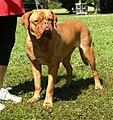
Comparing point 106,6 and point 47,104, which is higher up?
point 47,104

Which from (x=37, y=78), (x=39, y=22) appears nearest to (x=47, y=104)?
(x=37, y=78)

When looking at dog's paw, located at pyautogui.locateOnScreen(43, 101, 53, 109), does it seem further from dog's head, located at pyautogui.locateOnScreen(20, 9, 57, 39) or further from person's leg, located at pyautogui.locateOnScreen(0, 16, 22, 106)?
dog's head, located at pyautogui.locateOnScreen(20, 9, 57, 39)

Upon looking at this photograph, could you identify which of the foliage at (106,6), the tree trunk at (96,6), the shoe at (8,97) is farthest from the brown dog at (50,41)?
the foliage at (106,6)

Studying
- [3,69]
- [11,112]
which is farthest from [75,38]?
[11,112]

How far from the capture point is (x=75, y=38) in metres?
6.18

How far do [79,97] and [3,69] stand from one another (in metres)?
1.25

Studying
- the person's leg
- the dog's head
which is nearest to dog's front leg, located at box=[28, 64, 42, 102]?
the person's leg

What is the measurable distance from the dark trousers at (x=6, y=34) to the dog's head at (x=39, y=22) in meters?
0.34

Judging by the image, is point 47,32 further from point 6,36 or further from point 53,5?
point 53,5

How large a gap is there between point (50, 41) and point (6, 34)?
66cm

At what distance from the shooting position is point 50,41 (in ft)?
17.2

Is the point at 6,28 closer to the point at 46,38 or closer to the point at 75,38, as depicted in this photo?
the point at 46,38

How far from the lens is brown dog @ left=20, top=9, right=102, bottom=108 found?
196 inches

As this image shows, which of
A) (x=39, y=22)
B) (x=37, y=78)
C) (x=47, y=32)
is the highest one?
(x=39, y=22)
